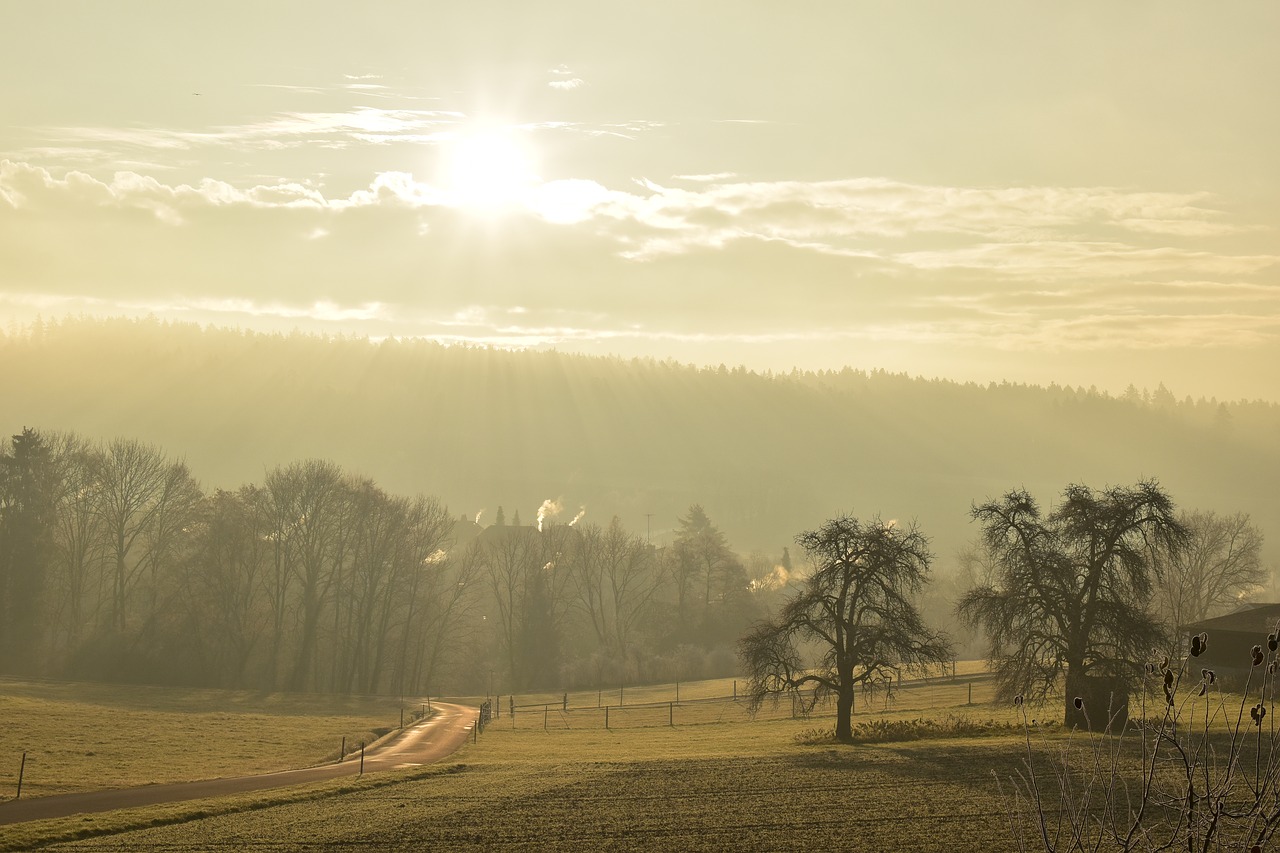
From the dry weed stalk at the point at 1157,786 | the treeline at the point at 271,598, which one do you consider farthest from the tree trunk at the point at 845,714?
the treeline at the point at 271,598

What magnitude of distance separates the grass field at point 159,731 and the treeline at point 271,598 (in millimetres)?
10507

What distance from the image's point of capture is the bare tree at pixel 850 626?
48750mm

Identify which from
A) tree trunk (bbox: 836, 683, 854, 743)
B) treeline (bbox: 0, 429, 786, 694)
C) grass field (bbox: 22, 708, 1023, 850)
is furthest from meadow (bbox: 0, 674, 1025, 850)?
treeline (bbox: 0, 429, 786, 694)

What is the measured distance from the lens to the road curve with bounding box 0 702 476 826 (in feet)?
107

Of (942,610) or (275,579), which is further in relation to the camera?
(942,610)

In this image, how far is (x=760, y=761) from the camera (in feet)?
137

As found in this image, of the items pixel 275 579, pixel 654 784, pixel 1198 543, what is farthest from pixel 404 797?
pixel 1198 543

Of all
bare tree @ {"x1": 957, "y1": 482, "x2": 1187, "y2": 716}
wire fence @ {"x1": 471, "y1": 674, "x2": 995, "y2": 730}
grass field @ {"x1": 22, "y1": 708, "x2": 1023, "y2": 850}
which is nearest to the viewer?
grass field @ {"x1": 22, "y1": 708, "x2": 1023, "y2": 850}

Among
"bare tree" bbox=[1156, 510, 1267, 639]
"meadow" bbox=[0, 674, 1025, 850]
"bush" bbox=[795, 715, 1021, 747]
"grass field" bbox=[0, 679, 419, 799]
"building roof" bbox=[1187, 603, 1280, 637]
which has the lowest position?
"grass field" bbox=[0, 679, 419, 799]

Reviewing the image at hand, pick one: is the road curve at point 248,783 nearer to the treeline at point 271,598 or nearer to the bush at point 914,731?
the bush at point 914,731

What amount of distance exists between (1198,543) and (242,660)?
93.2 m

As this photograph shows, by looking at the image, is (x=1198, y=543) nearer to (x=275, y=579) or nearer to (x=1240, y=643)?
(x=1240, y=643)

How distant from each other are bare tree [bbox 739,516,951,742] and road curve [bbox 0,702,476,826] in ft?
56.4

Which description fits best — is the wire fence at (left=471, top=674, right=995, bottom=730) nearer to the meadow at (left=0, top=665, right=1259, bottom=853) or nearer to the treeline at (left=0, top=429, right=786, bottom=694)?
the meadow at (left=0, top=665, right=1259, bottom=853)
